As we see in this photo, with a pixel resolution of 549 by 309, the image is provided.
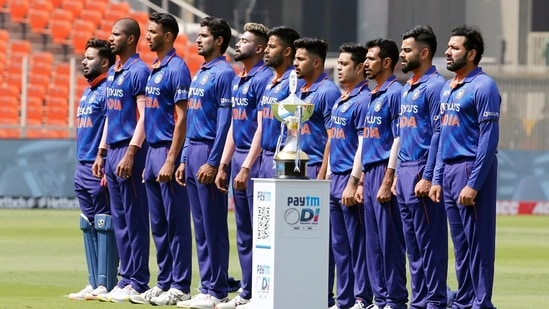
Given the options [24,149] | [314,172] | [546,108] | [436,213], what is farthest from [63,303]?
[546,108]

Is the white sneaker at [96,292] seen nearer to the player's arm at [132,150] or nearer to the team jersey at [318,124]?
the player's arm at [132,150]

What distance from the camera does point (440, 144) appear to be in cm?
1147

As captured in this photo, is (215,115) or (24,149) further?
(24,149)

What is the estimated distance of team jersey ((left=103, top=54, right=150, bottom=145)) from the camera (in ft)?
44.9

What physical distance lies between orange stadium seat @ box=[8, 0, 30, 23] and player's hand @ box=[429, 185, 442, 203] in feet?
85.7

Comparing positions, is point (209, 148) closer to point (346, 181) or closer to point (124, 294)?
point (346, 181)

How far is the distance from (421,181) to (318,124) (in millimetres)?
1442

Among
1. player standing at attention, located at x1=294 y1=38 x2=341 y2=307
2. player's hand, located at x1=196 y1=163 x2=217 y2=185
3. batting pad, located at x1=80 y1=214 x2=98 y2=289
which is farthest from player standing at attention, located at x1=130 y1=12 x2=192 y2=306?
player standing at attention, located at x1=294 y1=38 x2=341 y2=307

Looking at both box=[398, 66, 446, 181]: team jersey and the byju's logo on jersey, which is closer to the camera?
box=[398, 66, 446, 181]: team jersey

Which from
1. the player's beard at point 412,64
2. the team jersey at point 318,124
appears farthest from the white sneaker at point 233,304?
the player's beard at point 412,64

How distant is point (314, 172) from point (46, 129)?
19163mm

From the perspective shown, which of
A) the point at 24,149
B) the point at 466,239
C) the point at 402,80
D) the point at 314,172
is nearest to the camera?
the point at 466,239

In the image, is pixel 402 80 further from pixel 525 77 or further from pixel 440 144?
pixel 440 144

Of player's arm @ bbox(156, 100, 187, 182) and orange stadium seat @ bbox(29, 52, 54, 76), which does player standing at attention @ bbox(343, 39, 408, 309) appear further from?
orange stadium seat @ bbox(29, 52, 54, 76)
